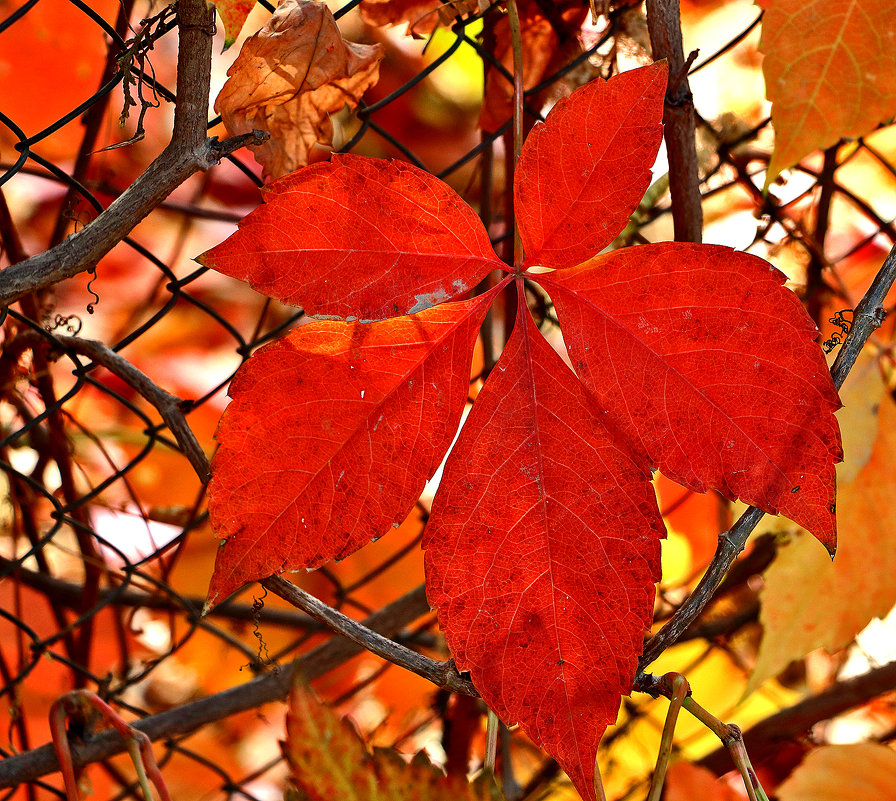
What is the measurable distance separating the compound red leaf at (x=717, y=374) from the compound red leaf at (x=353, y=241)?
0.08 m

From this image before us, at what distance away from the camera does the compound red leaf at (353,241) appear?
1.23ft

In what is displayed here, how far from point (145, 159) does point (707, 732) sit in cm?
95

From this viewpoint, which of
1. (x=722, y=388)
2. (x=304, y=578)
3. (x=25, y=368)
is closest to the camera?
(x=722, y=388)

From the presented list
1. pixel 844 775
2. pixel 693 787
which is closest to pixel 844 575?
pixel 844 775

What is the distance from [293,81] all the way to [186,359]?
61cm

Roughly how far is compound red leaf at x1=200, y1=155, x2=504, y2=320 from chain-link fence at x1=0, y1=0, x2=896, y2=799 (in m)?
0.20

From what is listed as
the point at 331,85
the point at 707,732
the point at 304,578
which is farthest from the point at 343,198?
the point at 707,732

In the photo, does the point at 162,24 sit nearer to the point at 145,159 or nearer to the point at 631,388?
the point at 631,388

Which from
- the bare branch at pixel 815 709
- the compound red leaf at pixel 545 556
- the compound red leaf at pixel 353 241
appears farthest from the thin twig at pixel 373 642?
the bare branch at pixel 815 709

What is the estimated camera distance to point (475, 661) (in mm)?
375

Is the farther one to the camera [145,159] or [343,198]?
[145,159]

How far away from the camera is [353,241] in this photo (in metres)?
0.38

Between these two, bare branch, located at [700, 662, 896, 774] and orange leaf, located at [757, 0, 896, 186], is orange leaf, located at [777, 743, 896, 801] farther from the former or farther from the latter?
orange leaf, located at [757, 0, 896, 186]

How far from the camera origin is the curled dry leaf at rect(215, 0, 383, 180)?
1.40ft
